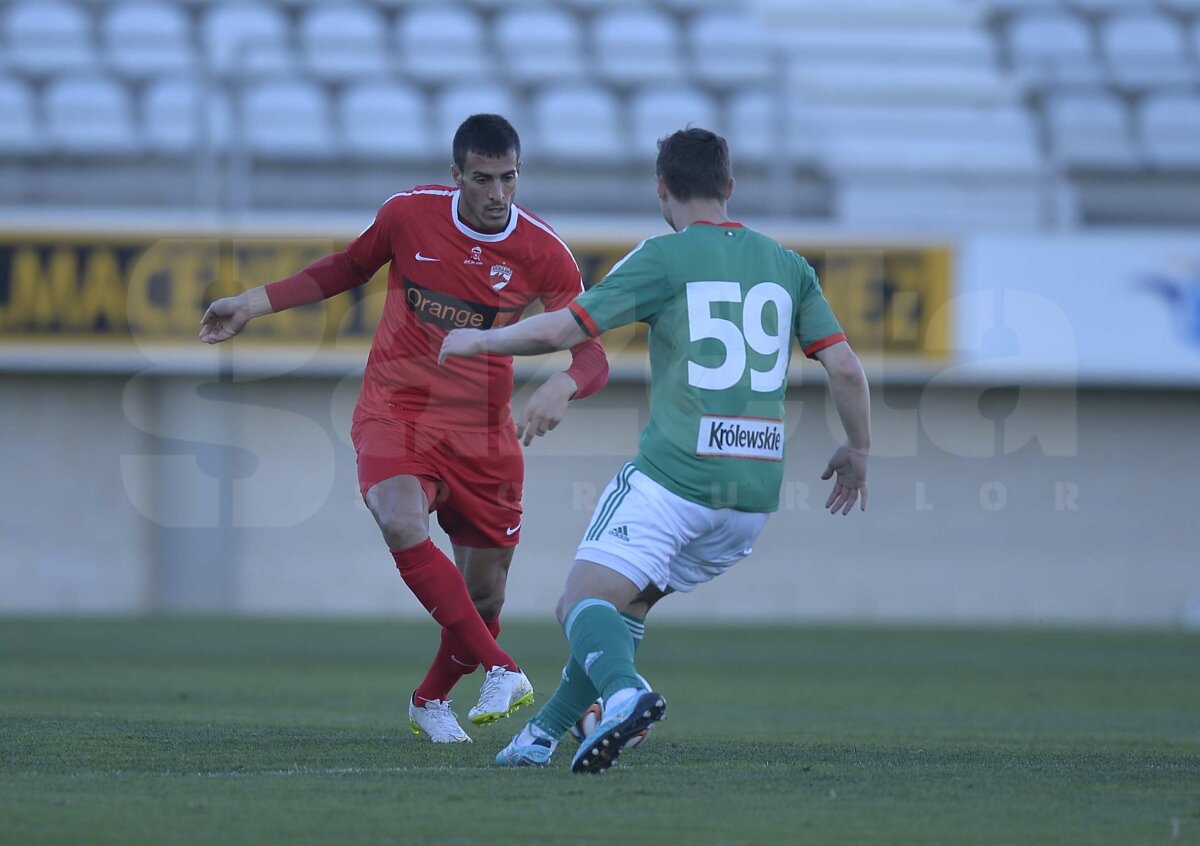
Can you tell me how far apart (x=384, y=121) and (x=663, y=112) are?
2.90 metres

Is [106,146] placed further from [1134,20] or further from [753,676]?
[1134,20]

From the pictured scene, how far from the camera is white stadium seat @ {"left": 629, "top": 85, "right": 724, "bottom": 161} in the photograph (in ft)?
58.3

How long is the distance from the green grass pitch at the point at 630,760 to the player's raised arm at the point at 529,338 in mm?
1202

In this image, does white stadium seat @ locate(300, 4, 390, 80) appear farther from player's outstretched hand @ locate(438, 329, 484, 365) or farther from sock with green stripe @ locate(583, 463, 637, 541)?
sock with green stripe @ locate(583, 463, 637, 541)

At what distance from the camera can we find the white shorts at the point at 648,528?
4.87 m

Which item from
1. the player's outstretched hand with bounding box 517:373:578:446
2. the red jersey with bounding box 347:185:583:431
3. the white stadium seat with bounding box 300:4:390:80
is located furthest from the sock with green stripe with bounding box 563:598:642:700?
the white stadium seat with bounding box 300:4:390:80

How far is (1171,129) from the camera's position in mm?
18016

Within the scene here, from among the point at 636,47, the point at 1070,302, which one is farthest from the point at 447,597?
the point at 636,47

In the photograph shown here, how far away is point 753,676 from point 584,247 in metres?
6.05

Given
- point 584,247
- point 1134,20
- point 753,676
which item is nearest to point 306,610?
point 584,247

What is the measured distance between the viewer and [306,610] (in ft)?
54.3

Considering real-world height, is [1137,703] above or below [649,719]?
below

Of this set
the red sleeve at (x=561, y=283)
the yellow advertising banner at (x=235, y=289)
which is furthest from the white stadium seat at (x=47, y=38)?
the red sleeve at (x=561, y=283)

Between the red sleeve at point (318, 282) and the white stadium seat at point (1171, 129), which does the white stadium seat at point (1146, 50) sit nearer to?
the white stadium seat at point (1171, 129)
